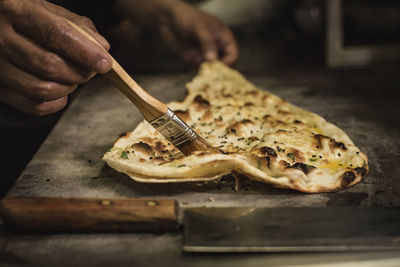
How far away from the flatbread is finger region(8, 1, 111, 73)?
1.48 feet

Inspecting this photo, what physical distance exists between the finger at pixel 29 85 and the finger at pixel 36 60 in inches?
1.1

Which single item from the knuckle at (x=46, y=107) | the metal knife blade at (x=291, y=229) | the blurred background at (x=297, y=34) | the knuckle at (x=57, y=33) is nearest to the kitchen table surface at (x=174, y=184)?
the metal knife blade at (x=291, y=229)

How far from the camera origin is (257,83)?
300 centimetres

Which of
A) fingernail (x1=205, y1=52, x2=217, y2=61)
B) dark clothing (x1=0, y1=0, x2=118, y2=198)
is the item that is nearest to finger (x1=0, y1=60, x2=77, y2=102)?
dark clothing (x1=0, y1=0, x2=118, y2=198)

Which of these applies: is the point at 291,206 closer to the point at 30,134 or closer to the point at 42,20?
the point at 42,20

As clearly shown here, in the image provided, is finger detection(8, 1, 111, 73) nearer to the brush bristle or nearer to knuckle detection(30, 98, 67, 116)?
knuckle detection(30, 98, 67, 116)

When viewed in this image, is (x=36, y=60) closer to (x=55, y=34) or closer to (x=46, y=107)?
(x=55, y=34)

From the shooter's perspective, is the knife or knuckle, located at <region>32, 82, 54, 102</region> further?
knuckle, located at <region>32, 82, 54, 102</region>

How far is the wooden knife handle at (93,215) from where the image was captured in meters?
1.42

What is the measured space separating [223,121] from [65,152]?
33.1 inches

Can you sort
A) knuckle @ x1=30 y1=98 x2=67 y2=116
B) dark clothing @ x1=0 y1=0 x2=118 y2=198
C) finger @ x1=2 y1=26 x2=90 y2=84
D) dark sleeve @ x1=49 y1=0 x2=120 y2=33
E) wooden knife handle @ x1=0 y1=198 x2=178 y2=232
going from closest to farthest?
wooden knife handle @ x1=0 y1=198 x2=178 y2=232 → finger @ x1=2 y1=26 x2=90 y2=84 → knuckle @ x1=30 y1=98 x2=67 y2=116 → dark clothing @ x1=0 y1=0 x2=118 y2=198 → dark sleeve @ x1=49 y1=0 x2=120 y2=33

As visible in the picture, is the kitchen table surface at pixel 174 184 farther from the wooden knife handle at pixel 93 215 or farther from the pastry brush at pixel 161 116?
the pastry brush at pixel 161 116

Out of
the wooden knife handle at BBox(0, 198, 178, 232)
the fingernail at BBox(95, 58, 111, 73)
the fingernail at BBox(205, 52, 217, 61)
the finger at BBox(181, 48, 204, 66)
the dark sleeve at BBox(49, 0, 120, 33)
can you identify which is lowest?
the wooden knife handle at BBox(0, 198, 178, 232)

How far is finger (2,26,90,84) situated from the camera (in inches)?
61.3
